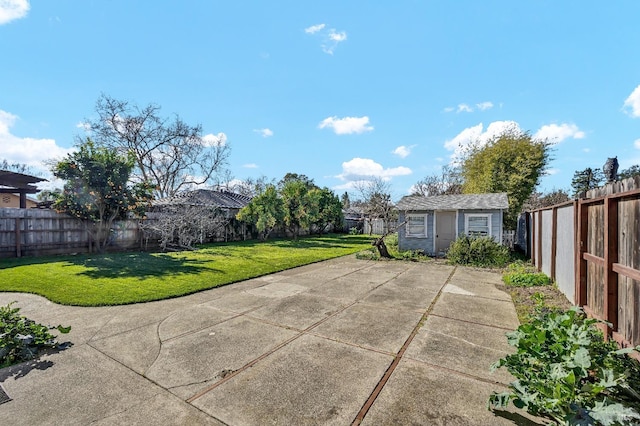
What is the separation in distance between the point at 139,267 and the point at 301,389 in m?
7.73

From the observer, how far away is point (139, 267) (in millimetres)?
8266

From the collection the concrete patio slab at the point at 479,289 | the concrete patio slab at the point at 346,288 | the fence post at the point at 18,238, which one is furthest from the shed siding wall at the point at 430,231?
the fence post at the point at 18,238

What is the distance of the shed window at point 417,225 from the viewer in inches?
483

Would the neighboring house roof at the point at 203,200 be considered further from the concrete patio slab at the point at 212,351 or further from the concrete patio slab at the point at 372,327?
the concrete patio slab at the point at 372,327

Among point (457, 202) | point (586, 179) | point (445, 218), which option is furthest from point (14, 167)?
point (586, 179)

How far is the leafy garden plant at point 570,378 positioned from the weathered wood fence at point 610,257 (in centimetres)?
45

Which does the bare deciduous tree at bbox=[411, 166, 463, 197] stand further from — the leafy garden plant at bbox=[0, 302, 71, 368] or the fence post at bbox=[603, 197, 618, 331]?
the leafy garden plant at bbox=[0, 302, 71, 368]

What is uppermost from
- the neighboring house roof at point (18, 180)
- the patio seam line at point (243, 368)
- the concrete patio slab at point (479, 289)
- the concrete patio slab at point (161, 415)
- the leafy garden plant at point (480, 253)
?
the neighboring house roof at point (18, 180)

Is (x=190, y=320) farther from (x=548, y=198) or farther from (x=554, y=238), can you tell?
(x=548, y=198)

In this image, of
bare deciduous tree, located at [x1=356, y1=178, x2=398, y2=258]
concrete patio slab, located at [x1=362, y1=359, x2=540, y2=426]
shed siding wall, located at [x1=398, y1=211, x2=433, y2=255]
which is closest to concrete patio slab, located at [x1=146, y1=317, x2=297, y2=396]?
concrete patio slab, located at [x1=362, y1=359, x2=540, y2=426]

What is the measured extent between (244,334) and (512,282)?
6805 mm

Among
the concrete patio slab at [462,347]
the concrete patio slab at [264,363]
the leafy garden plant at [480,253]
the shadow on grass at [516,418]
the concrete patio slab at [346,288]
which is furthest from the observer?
the leafy garden plant at [480,253]

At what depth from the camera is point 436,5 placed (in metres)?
6.99

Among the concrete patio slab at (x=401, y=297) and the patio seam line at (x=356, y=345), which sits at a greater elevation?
the patio seam line at (x=356, y=345)
